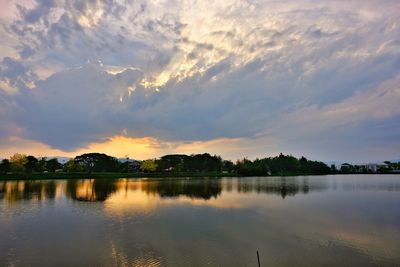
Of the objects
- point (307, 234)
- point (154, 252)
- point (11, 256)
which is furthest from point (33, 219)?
point (307, 234)

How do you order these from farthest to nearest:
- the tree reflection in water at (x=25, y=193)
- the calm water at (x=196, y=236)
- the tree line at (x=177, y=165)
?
the tree line at (x=177, y=165)
the tree reflection in water at (x=25, y=193)
the calm water at (x=196, y=236)

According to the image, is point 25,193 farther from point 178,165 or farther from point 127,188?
point 178,165

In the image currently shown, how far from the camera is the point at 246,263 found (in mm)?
16891

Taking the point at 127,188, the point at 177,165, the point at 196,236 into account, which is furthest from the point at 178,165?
the point at 196,236

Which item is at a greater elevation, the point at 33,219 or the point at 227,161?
the point at 227,161

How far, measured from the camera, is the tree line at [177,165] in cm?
13169

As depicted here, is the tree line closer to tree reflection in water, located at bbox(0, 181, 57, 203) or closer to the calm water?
tree reflection in water, located at bbox(0, 181, 57, 203)

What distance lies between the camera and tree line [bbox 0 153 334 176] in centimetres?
13169

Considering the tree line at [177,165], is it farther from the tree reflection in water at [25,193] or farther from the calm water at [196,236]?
the calm water at [196,236]

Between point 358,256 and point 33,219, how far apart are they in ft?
89.6

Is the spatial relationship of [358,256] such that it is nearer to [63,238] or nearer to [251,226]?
[251,226]

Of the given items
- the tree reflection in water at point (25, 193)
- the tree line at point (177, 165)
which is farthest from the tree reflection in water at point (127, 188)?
the tree line at point (177, 165)

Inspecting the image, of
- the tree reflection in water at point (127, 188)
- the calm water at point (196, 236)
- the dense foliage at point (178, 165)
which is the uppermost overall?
the dense foliage at point (178, 165)

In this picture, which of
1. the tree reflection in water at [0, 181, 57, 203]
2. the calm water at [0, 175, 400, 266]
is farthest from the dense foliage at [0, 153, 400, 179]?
the calm water at [0, 175, 400, 266]
